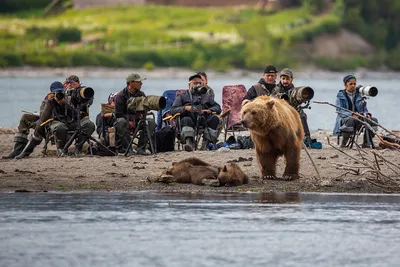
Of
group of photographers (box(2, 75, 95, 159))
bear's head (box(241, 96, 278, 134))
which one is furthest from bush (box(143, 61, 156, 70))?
bear's head (box(241, 96, 278, 134))

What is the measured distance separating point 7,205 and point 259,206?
2537 millimetres

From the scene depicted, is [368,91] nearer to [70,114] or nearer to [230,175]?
[70,114]

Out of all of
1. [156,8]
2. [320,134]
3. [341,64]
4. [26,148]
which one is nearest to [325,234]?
[26,148]

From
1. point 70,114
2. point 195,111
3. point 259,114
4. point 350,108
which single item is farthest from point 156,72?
point 259,114

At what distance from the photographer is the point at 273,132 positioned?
49.7 feet

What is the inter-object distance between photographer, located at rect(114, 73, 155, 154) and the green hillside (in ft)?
280

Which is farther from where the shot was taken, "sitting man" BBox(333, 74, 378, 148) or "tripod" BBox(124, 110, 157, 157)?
"sitting man" BBox(333, 74, 378, 148)

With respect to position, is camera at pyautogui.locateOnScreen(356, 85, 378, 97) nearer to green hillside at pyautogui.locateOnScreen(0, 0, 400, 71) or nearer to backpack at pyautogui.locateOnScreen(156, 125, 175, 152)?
backpack at pyautogui.locateOnScreen(156, 125, 175, 152)

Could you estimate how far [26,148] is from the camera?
1823cm

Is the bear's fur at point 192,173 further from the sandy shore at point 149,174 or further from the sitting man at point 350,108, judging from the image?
the sitting man at point 350,108

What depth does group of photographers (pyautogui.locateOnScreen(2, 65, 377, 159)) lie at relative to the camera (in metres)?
18.0

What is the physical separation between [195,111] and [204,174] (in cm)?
373

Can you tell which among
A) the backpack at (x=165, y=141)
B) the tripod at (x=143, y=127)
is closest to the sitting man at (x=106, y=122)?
the tripod at (x=143, y=127)

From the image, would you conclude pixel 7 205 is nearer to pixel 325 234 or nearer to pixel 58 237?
pixel 58 237
